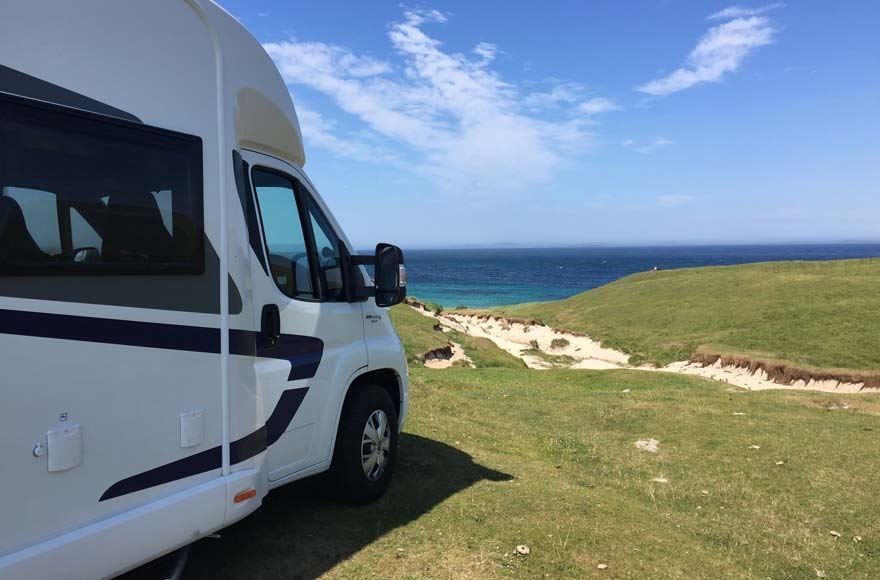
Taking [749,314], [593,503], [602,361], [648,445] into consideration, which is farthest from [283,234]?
[749,314]

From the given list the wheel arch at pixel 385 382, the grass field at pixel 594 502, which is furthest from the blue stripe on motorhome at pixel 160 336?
the grass field at pixel 594 502

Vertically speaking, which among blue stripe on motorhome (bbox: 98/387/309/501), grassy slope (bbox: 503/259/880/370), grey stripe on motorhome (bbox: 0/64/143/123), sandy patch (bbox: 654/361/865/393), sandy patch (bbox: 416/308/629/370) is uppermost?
grey stripe on motorhome (bbox: 0/64/143/123)

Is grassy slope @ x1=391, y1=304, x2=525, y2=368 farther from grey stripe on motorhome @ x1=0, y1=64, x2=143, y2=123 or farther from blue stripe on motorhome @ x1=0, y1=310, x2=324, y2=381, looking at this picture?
grey stripe on motorhome @ x1=0, y1=64, x2=143, y2=123

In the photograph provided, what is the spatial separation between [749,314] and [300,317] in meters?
30.7

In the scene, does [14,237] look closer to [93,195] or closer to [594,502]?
[93,195]

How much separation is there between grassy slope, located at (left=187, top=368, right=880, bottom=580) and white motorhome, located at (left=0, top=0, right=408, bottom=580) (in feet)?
2.89

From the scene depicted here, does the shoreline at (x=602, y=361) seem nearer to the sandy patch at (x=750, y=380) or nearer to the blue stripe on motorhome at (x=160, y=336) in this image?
the sandy patch at (x=750, y=380)

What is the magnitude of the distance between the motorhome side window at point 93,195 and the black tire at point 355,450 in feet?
7.07

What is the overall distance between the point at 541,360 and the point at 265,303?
26.7 m

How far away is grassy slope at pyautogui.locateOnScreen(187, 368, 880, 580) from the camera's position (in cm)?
482

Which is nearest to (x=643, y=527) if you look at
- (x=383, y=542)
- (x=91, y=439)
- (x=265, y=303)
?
(x=383, y=542)

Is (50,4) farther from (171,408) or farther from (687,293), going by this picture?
(687,293)

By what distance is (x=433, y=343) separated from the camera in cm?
2486

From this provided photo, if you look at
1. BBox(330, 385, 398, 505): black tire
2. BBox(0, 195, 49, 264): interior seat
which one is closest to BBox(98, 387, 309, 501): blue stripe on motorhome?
BBox(330, 385, 398, 505): black tire
